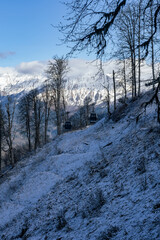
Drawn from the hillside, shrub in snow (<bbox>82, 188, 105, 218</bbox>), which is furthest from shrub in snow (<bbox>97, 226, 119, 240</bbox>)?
shrub in snow (<bbox>82, 188, 105, 218</bbox>)

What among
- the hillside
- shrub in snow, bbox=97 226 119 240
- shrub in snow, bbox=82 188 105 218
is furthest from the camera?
shrub in snow, bbox=82 188 105 218

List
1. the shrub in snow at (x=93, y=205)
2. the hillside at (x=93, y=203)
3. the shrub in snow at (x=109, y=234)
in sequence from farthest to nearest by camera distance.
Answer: the shrub in snow at (x=93, y=205) → the hillside at (x=93, y=203) → the shrub in snow at (x=109, y=234)

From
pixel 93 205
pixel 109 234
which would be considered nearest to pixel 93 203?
pixel 93 205

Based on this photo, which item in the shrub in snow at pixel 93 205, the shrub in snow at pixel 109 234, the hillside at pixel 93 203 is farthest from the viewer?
the shrub in snow at pixel 93 205

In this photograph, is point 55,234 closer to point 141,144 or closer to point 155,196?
point 155,196

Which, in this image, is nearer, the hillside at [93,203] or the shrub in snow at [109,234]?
the shrub in snow at [109,234]

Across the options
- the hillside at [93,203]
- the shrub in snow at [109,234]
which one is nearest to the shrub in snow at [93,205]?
the hillside at [93,203]

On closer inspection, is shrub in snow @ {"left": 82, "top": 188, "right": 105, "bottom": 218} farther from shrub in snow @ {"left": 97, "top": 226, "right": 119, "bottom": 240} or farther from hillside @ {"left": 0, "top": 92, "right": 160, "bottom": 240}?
shrub in snow @ {"left": 97, "top": 226, "right": 119, "bottom": 240}

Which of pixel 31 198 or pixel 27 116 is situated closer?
pixel 31 198

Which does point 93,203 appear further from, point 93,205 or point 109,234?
point 109,234

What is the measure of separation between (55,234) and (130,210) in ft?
6.21

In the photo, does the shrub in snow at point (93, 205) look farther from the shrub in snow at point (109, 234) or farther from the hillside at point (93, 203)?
the shrub in snow at point (109, 234)

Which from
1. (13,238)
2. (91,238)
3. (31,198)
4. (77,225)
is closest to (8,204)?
(31,198)

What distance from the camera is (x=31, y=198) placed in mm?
7008
